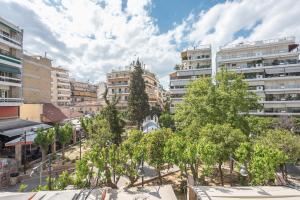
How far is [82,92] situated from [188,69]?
65.8 metres

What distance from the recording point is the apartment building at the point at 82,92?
307ft

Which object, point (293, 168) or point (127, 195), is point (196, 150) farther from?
point (293, 168)

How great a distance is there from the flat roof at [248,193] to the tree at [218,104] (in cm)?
965

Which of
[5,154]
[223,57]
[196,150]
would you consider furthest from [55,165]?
[223,57]

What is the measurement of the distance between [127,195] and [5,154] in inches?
817

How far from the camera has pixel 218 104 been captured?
20766 millimetres

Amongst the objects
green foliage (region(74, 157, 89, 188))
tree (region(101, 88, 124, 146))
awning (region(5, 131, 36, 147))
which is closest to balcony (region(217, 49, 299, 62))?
tree (region(101, 88, 124, 146))

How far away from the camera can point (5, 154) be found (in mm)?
23516

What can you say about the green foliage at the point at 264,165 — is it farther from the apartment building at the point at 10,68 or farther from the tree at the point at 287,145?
the apartment building at the point at 10,68

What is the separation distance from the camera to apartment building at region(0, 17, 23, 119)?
24891 mm

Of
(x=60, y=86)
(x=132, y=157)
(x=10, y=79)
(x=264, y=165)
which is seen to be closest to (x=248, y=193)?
(x=264, y=165)

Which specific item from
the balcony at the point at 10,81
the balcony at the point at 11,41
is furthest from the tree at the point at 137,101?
the balcony at the point at 11,41

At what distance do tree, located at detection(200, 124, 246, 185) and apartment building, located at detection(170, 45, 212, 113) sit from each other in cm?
3271

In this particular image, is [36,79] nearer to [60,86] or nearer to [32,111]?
[32,111]
